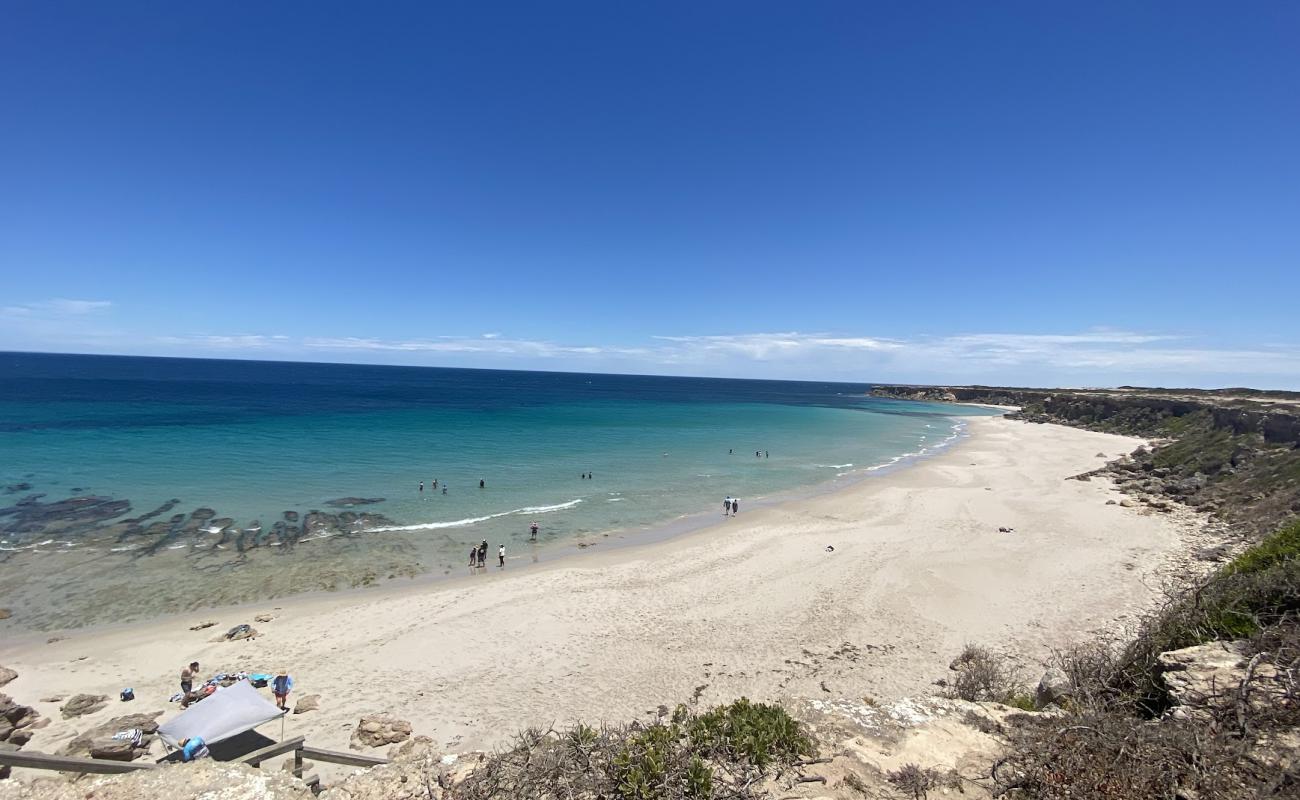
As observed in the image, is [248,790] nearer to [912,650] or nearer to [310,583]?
[912,650]

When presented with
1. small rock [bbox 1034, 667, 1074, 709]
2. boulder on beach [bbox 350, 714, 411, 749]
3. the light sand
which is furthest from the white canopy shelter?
small rock [bbox 1034, 667, 1074, 709]

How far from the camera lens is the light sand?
12.5 metres

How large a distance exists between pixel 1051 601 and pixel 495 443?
44.1m

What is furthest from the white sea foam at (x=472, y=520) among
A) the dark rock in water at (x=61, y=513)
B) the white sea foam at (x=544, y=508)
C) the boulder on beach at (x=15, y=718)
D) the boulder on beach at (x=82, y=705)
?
the boulder on beach at (x=15, y=718)

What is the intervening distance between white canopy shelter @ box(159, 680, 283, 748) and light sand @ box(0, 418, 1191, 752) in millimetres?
994

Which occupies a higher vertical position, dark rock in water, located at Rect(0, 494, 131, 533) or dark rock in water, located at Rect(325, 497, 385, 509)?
dark rock in water, located at Rect(0, 494, 131, 533)

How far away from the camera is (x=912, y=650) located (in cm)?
1448

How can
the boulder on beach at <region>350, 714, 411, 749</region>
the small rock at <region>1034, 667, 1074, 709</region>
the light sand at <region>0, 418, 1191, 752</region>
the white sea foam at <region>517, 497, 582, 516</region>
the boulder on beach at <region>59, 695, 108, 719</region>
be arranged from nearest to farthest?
the small rock at <region>1034, 667, 1074, 709</region> < the boulder on beach at <region>350, 714, 411, 749</region> < the boulder on beach at <region>59, 695, 108, 719</region> < the light sand at <region>0, 418, 1191, 752</region> < the white sea foam at <region>517, 497, 582, 516</region>

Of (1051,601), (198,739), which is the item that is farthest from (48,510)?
(1051,601)

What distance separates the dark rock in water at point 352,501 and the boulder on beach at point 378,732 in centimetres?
2076

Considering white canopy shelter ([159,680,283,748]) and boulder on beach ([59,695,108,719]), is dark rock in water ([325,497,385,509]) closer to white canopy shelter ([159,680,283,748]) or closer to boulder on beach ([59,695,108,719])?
boulder on beach ([59,695,108,719])

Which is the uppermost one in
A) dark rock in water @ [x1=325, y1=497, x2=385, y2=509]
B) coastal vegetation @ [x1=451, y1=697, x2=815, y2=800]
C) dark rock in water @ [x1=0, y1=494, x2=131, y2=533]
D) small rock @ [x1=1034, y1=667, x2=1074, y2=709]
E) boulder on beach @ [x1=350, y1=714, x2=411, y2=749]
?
coastal vegetation @ [x1=451, y1=697, x2=815, y2=800]

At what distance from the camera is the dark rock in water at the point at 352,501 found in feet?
96.4

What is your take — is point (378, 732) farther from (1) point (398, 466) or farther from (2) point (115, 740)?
(1) point (398, 466)
